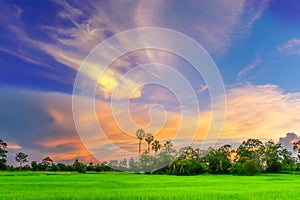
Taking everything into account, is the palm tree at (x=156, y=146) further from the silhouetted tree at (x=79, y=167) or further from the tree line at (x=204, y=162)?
the silhouetted tree at (x=79, y=167)

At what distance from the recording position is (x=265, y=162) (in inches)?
2384

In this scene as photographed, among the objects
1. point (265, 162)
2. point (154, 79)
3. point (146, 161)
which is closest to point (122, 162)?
point (146, 161)

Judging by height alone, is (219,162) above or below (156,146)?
below

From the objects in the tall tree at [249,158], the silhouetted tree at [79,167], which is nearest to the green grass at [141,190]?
the tall tree at [249,158]

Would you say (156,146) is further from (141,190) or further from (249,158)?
(141,190)

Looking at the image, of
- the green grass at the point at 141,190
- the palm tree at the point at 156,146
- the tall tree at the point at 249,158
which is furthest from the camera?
the palm tree at the point at 156,146

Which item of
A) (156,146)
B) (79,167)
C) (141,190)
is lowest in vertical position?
→ (141,190)

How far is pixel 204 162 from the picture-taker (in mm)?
64875

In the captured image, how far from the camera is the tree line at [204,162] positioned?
5894 cm

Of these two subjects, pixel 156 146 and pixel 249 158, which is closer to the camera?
pixel 249 158

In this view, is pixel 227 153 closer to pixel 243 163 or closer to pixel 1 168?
pixel 243 163

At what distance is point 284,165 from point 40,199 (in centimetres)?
5587

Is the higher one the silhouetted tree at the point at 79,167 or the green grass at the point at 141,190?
the silhouetted tree at the point at 79,167

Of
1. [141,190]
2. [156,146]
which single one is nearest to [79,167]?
[156,146]
